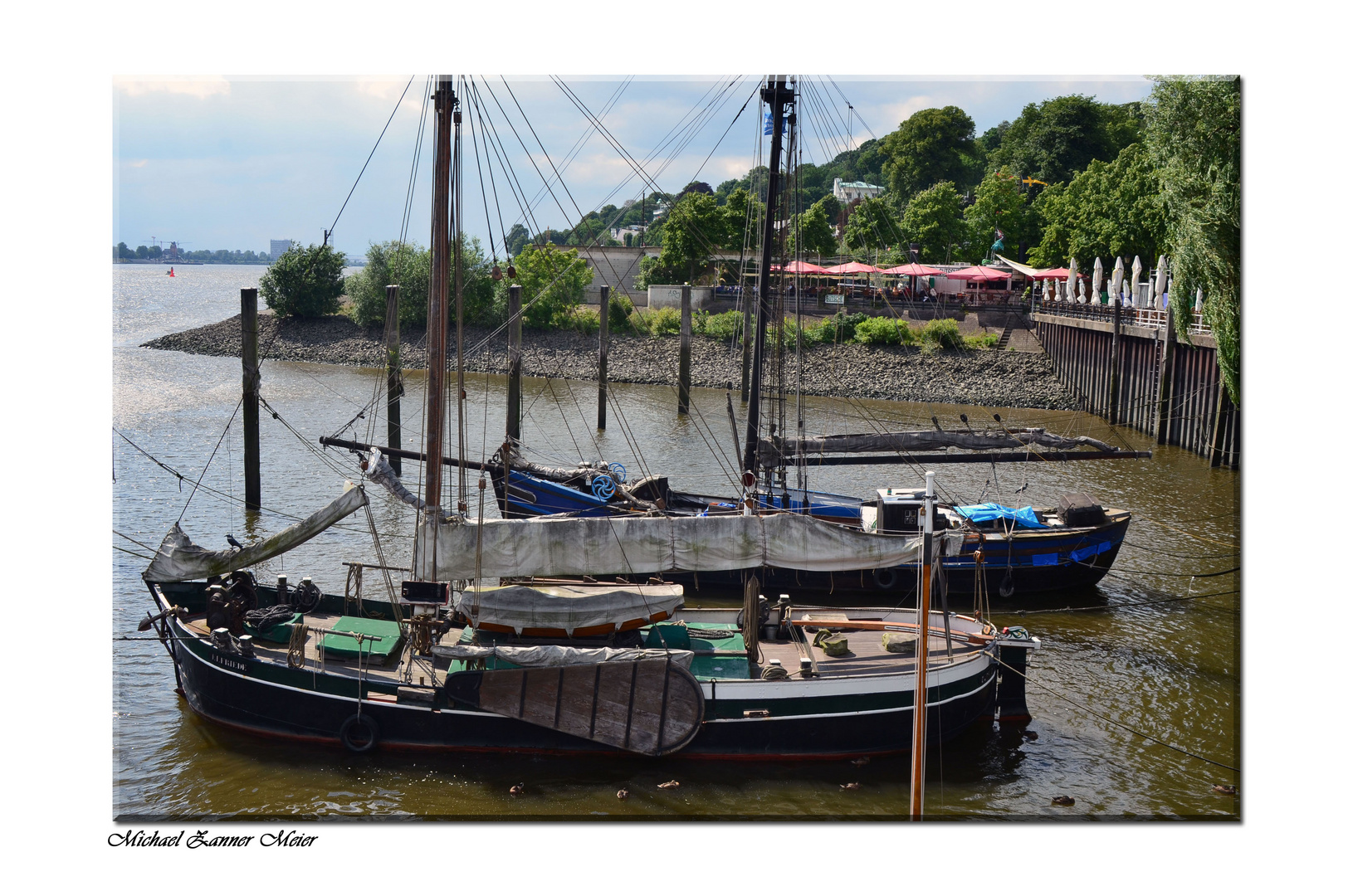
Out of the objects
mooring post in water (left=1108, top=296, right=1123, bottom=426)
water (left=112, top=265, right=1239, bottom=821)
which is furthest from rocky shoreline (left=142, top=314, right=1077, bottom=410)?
water (left=112, top=265, right=1239, bottom=821)

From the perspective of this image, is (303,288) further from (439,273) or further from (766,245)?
(439,273)

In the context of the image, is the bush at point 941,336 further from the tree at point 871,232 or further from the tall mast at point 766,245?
the tall mast at point 766,245

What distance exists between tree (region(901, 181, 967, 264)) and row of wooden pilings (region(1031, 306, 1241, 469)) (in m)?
19.6

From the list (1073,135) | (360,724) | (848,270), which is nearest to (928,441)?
(360,724)

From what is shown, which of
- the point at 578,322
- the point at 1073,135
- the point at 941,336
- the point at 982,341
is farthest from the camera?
the point at 1073,135

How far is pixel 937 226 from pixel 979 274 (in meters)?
9.85

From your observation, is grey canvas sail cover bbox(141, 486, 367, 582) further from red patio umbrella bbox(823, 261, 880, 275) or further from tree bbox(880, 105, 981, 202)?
tree bbox(880, 105, 981, 202)

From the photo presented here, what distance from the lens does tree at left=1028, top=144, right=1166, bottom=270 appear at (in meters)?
53.8

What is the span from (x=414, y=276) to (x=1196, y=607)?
47.5m

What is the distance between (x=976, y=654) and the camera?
16.1m

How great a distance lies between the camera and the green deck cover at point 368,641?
15688 mm

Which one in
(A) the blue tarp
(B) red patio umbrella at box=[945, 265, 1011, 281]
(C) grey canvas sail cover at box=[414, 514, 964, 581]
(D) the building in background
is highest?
(D) the building in background

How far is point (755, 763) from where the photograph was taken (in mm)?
15266

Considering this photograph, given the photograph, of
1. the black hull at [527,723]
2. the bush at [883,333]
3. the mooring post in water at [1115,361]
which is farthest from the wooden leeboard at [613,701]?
the bush at [883,333]
